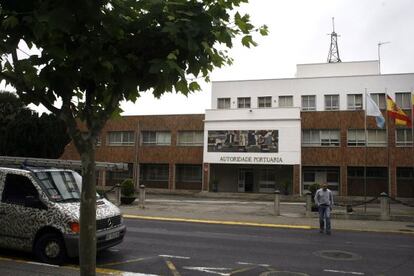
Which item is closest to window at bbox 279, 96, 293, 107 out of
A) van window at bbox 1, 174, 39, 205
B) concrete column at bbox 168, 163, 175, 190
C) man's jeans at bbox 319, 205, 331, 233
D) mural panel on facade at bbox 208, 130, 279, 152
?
mural panel on facade at bbox 208, 130, 279, 152

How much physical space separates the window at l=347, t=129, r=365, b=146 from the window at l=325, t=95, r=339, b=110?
12.8 feet

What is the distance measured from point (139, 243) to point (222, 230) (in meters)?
4.51

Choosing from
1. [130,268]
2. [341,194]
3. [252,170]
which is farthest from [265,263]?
[252,170]

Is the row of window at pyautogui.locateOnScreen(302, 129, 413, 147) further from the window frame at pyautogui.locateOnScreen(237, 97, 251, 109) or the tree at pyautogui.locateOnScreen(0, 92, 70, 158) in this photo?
the tree at pyautogui.locateOnScreen(0, 92, 70, 158)

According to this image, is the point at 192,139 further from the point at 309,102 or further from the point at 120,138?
the point at 309,102

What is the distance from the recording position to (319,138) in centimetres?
4103

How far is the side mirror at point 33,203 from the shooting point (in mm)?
9373

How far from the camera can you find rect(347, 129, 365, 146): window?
131 ft

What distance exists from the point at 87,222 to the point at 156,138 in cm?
4225

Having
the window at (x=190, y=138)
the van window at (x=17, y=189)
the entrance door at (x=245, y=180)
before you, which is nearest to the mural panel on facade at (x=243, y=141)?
the window at (x=190, y=138)

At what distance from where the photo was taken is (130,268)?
9062 millimetres

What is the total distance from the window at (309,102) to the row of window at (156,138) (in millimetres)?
9982

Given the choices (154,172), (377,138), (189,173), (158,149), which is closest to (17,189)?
(377,138)

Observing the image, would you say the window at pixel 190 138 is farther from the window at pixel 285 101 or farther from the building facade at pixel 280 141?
the window at pixel 285 101
